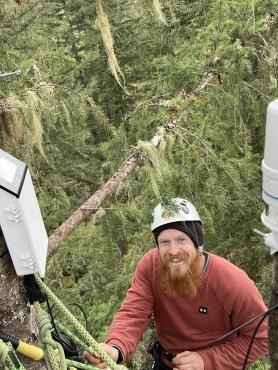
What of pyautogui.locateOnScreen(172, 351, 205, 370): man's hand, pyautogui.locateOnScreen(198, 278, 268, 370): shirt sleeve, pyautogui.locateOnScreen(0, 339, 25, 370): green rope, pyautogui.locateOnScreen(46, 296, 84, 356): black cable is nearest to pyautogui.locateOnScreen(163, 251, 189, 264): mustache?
pyautogui.locateOnScreen(198, 278, 268, 370): shirt sleeve

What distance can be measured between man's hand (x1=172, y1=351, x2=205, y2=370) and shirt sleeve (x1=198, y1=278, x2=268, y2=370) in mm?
40

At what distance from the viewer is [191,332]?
3240mm

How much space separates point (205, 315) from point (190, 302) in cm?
14

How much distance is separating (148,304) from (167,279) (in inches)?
11.9

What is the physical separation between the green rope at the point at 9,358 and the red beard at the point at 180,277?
1512mm

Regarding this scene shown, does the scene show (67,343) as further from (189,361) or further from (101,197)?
(101,197)

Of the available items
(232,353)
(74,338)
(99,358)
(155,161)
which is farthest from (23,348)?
(155,161)

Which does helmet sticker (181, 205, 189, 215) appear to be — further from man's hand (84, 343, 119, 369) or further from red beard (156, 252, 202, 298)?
man's hand (84, 343, 119, 369)

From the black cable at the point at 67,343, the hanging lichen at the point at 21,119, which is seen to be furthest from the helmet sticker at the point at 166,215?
the hanging lichen at the point at 21,119

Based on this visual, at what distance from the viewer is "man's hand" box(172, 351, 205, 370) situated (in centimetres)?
304

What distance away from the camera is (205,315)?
10.3 feet

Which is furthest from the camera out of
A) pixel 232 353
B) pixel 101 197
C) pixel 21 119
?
pixel 21 119

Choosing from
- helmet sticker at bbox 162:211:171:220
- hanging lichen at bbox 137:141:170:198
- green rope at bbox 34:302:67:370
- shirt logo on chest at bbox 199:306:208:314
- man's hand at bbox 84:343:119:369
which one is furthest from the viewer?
hanging lichen at bbox 137:141:170:198

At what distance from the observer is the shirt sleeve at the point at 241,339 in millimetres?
2975
